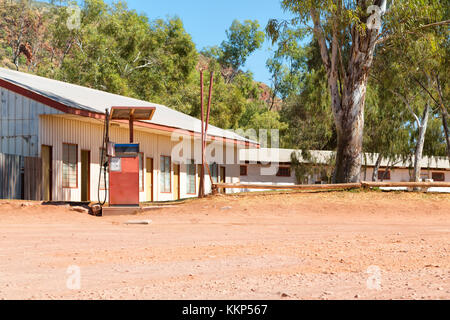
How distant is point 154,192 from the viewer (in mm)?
25391

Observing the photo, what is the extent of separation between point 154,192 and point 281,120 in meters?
34.9

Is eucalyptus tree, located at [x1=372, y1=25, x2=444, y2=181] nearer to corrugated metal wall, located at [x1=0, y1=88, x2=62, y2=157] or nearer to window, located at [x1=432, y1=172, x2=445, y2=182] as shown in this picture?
window, located at [x1=432, y1=172, x2=445, y2=182]

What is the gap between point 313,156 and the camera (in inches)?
1629

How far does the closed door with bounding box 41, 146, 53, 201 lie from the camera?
1908 cm

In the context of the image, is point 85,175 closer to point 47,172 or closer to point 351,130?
point 47,172

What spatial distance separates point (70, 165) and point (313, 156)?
2441 cm

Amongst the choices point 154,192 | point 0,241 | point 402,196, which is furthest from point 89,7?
point 0,241

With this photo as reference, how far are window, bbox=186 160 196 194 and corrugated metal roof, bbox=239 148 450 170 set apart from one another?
8735mm

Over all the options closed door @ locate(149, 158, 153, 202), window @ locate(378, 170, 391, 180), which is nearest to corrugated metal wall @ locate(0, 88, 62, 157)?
closed door @ locate(149, 158, 153, 202)

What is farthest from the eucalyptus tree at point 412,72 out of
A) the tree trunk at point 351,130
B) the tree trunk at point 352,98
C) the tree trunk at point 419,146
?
the tree trunk at point 351,130

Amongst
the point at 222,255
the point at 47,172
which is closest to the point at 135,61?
the point at 47,172

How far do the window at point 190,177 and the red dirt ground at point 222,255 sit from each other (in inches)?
493

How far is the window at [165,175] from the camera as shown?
86.1ft

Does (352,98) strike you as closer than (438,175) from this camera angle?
Yes
